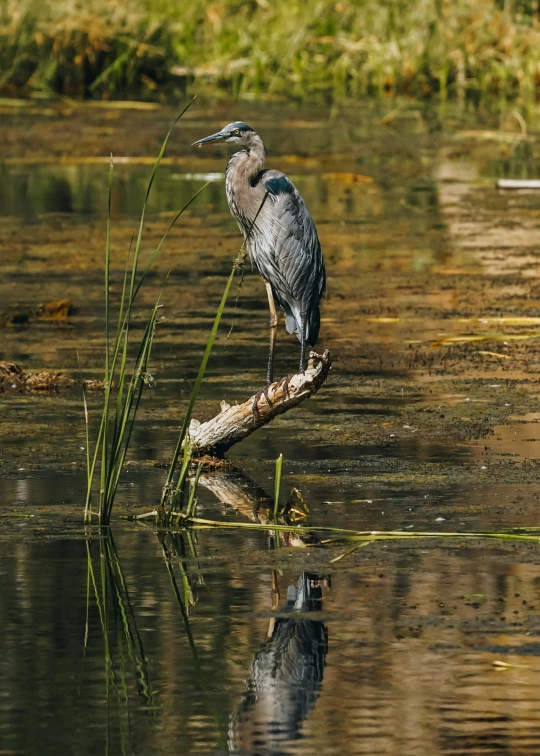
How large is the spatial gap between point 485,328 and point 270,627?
6.55 meters

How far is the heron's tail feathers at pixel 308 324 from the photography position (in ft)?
33.7

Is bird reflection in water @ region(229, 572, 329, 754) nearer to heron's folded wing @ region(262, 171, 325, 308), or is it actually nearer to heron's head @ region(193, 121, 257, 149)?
heron's folded wing @ region(262, 171, 325, 308)

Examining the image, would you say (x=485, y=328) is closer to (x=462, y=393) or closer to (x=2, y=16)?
(x=462, y=393)

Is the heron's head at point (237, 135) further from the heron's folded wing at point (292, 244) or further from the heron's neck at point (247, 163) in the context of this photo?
the heron's folded wing at point (292, 244)

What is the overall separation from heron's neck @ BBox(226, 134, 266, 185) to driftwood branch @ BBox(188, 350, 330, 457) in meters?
1.76

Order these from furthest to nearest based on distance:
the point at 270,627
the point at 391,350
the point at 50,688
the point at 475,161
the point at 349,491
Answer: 1. the point at 475,161
2. the point at 391,350
3. the point at 349,491
4. the point at 270,627
5. the point at 50,688

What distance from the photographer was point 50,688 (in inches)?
222

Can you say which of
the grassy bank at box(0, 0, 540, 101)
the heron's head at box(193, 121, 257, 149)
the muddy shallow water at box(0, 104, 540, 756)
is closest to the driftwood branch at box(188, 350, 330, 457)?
the muddy shallow water at box(0, 104, 540, 756)

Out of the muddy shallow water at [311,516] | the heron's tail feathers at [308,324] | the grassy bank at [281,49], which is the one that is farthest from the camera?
the grassy bank at [281,49]

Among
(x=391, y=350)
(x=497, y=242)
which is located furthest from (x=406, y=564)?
(x=497, y=242)

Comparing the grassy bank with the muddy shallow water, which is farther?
the grassy bank

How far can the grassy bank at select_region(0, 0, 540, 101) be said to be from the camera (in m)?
27.2

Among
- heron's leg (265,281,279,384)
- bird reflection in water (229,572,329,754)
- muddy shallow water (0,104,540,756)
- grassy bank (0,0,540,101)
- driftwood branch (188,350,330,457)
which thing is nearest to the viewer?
bird reflection in water (229,572,329,754)

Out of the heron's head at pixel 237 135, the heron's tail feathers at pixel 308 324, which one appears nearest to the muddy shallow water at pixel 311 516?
the heron's tail feathers at pixel 308 324
